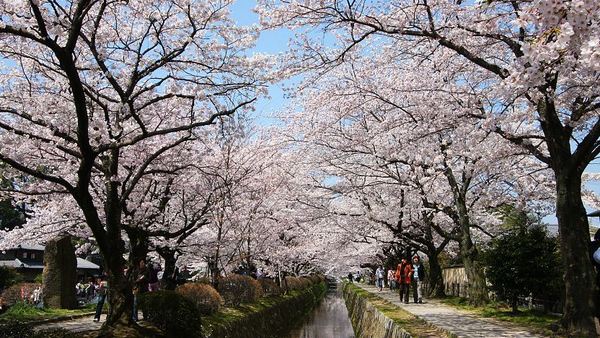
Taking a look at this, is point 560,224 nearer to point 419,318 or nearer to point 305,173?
point 419,318

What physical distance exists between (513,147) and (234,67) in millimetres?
6276

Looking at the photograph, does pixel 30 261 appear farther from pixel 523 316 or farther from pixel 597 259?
pixel 597 259

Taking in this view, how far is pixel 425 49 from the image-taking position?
10.7 metres

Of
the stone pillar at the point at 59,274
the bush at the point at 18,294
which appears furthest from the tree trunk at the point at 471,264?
the bush at the point at 18,294

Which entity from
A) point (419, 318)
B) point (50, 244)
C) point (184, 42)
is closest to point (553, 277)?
point (419, 318)

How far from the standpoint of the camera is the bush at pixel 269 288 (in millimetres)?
23750

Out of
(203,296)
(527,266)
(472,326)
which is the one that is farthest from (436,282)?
(203,296)

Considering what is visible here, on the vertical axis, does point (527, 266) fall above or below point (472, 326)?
above

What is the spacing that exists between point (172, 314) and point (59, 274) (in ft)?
30.7

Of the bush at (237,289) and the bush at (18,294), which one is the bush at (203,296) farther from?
the bush at (18,294)

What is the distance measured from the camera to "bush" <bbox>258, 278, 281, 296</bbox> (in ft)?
77.9

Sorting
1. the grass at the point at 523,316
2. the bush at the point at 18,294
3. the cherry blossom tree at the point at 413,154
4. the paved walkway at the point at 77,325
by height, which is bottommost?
the paved walkway at the point at 77,325

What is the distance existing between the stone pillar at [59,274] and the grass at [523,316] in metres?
13.0

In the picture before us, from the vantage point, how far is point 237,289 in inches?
693
